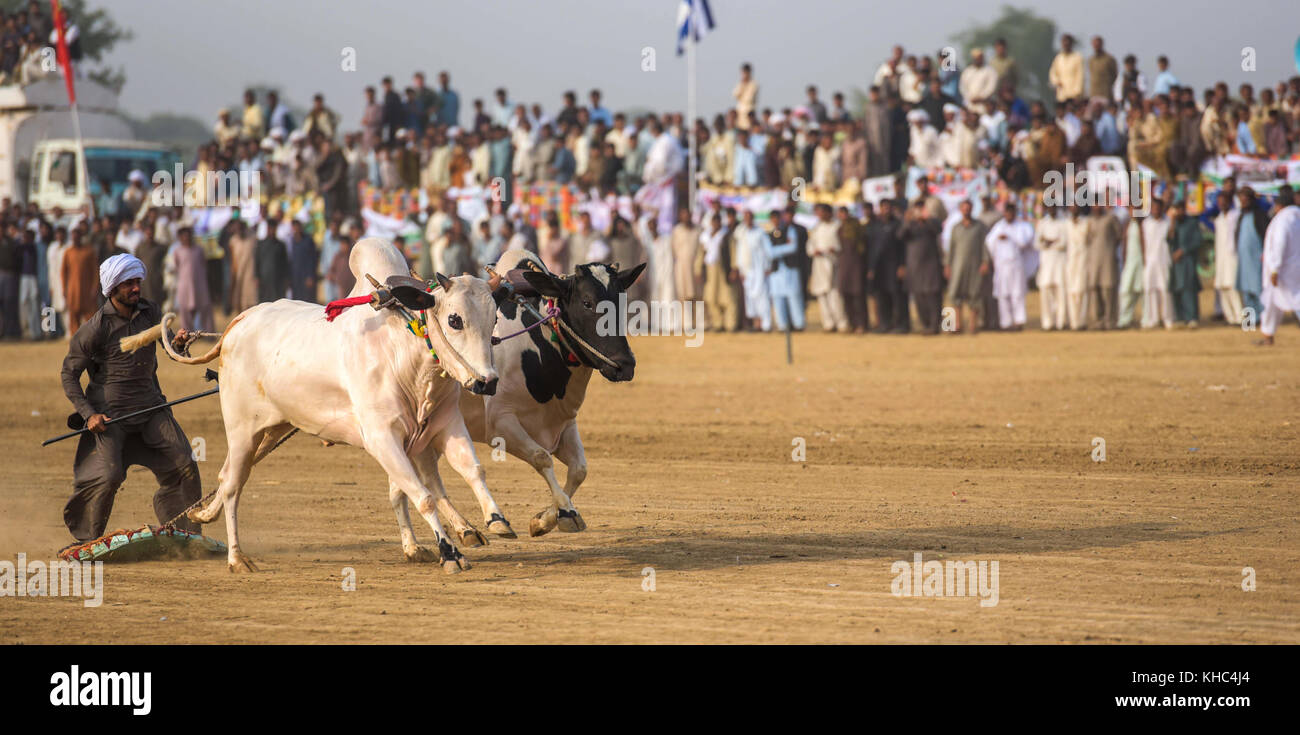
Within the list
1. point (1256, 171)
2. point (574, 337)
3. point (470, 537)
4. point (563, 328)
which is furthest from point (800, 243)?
point (470, 537)

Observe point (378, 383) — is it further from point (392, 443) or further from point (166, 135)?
point (166, 135)

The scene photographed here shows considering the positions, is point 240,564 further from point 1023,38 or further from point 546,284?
point 1023,38

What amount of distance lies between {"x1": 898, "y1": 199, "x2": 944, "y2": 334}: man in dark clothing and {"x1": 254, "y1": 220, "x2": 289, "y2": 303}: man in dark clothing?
1183cm

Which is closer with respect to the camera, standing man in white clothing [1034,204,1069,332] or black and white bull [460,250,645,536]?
black and white bull [460,250,645,536]

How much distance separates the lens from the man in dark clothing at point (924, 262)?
76.2 feet

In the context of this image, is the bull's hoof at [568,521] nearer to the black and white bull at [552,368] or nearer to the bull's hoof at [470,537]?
the black and white bull at [552,368]

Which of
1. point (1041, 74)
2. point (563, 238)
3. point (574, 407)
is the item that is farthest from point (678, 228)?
point (1041, 74)

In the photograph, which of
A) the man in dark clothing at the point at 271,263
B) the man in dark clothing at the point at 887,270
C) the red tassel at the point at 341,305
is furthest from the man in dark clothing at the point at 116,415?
the man in dark clothing at the point at 271,263

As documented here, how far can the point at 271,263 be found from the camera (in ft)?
90.9

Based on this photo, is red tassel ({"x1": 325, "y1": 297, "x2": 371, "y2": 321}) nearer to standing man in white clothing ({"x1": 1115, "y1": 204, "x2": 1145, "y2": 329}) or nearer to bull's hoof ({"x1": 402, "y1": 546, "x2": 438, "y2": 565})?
bull's hoof ({"x1": 402, "y1": 546, "x2": 438, "y2": 565})

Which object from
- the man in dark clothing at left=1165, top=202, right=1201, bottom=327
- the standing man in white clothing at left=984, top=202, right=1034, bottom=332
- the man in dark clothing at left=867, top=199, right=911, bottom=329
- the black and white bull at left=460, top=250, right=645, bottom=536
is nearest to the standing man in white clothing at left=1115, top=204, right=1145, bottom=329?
the man in dark clothing at left=1165, top=202, right=1201, bottom=327

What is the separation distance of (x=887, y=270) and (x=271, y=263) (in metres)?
11.8

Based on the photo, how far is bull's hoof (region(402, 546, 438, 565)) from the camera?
884 cm

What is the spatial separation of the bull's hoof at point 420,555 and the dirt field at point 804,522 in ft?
0.47
